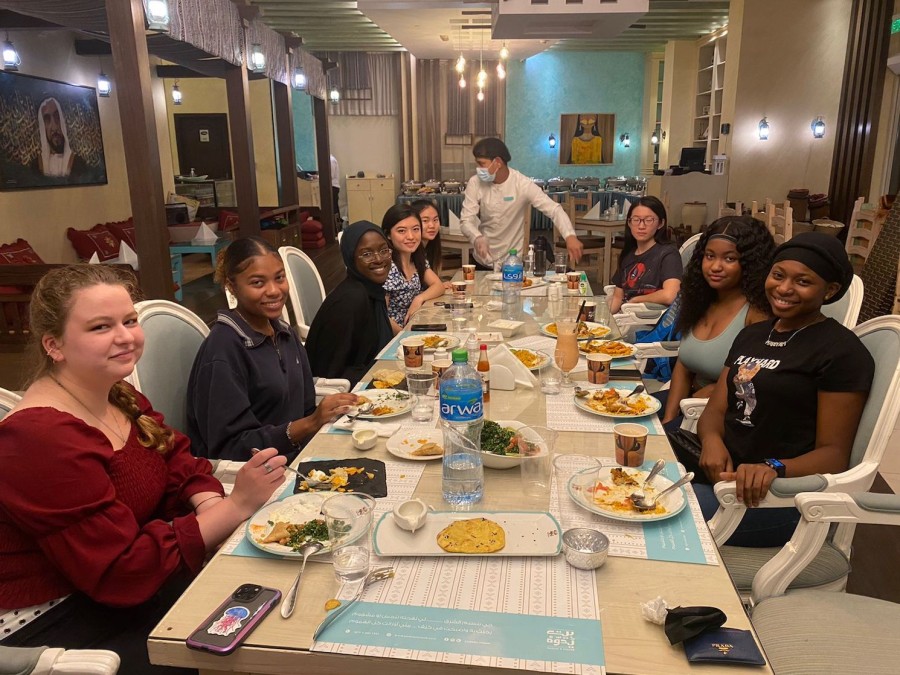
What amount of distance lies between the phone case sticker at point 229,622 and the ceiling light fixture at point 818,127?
10.4 meters

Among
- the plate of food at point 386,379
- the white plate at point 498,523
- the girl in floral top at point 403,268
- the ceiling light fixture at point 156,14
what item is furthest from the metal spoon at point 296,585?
the ceiling light fixture at point 156,14

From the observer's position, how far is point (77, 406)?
1381 mm

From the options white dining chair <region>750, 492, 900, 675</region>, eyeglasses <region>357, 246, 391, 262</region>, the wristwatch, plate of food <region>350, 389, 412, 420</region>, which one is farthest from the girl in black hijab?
white dining chair <region>750, 492, 900, 675</region>

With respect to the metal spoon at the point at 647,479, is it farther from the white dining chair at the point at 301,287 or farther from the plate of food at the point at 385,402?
the white dining chair at the point at 301,287

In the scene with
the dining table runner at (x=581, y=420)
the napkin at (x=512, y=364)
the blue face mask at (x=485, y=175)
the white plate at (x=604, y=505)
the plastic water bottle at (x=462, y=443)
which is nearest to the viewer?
the white plate at (x=604, y=505)

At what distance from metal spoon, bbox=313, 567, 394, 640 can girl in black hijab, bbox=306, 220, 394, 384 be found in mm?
1607

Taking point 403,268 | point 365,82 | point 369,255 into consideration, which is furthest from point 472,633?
point 365,82

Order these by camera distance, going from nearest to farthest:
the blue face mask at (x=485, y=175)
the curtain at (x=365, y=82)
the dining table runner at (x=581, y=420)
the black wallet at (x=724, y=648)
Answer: the black wallet at (x=724, y=648), the dining table runner at (x=581, y=420), the blue face mask at (x=485, y=175), the curtain at (x=365, y=82)

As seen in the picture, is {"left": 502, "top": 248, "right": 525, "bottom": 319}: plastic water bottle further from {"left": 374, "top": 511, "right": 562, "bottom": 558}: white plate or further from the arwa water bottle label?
{"left": 374, "top": 511, "right": 562, "bottom": 558}: white plate

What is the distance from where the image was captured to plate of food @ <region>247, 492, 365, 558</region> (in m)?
1.22

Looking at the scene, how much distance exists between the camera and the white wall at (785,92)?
898 centimetres

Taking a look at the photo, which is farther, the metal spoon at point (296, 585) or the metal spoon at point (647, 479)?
the metal spoon at point (647, 479)

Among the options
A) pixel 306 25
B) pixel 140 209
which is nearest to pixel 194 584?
pixel 140 209

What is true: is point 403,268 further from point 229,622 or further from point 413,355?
point 229,622
